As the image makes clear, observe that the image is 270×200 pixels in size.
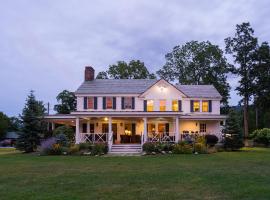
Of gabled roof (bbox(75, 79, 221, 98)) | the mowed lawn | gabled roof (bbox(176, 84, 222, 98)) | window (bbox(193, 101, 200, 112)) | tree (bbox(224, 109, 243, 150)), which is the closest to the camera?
the mowed lawn

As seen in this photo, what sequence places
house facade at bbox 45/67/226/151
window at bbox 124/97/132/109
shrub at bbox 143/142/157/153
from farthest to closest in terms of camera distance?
1. window at bbox 124/97/132/109
2. house facade at bbox 45/67/226/151
3. shrub at bbox 143/142/157/153

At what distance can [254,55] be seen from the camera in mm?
51219

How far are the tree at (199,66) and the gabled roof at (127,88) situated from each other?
13.8m

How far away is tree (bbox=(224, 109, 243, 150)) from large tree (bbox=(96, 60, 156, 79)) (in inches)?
1022

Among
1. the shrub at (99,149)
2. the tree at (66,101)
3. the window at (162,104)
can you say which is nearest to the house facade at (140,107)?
the window at (162,104)

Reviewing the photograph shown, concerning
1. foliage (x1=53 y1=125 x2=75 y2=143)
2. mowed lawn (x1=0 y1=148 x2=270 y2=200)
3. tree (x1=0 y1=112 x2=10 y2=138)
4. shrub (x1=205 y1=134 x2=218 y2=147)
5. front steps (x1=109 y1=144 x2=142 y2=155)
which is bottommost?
mowed lawn (x1=0 y1=148 x2=270 y2=200)

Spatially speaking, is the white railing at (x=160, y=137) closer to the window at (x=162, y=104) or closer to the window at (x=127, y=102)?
the window at (x=162, y=104)

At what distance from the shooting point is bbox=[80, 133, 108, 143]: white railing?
35.0 metres

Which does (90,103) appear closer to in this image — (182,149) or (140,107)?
(140,107)

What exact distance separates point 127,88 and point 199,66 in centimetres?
2051

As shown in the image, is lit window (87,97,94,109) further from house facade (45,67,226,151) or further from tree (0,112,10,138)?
tree (0,112,10,138)

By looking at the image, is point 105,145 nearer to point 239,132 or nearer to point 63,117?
point 63,117

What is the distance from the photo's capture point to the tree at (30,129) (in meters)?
34.5

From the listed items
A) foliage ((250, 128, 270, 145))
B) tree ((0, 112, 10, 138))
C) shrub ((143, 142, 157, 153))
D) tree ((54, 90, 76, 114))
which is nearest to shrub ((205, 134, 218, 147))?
shrub ((143, 142, 157, 153))
